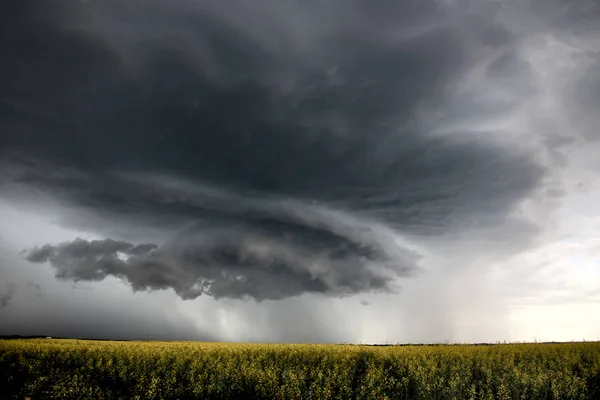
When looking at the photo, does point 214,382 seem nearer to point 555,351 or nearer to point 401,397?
point 401,397

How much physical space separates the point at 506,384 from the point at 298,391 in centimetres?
1229

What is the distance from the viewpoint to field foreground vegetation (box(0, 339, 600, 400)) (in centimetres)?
2314

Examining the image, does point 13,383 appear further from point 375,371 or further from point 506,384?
point 506,384

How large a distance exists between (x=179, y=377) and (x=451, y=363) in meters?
18.3

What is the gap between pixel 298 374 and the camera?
82.3 feet

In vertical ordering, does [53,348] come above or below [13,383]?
above

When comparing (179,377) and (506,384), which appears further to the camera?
(179,377)

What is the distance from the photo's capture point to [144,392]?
2400cm

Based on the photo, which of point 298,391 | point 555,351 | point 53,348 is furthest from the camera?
point 53,348

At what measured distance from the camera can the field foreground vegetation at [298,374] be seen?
75.9 ft

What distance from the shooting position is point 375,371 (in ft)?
83.3

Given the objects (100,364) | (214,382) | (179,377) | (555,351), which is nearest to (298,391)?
(214,382)

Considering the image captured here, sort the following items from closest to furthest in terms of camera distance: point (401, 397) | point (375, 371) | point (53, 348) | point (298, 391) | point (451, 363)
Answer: point (298, 391), point (401, 397), point (375, 371), point (451, 363), point (53, 348)

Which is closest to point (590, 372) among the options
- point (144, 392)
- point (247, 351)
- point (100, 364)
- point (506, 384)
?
point (506, 384)
